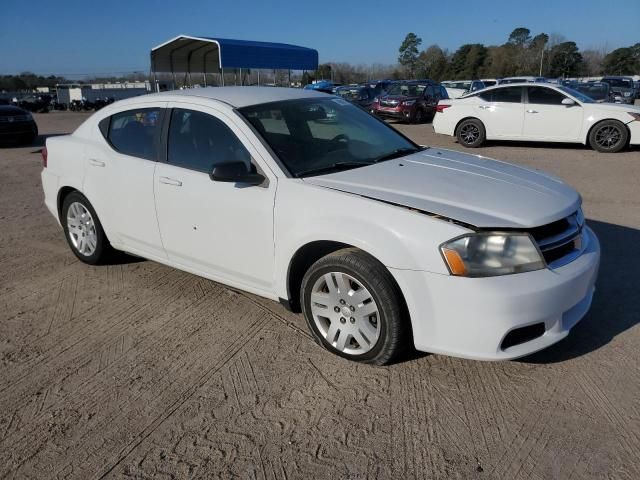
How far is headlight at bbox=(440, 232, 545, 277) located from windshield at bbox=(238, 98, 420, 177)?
115 cm

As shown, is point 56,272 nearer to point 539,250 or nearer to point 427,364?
point 427,364

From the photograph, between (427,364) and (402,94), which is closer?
(427,364)

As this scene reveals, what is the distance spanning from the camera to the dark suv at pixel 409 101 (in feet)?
65.2

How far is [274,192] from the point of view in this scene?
3.40 meters

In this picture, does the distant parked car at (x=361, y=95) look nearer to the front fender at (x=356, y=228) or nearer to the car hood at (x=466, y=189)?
the car hood at (x=466, y=189)

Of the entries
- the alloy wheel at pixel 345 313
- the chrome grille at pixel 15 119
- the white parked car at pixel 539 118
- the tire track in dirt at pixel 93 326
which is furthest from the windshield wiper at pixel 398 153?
the chrome grille at pixel 15 119

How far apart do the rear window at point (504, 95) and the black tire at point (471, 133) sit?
2.00 feet

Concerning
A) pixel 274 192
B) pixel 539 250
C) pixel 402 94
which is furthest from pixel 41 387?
pixel 402 94

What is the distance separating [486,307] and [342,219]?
93 cm

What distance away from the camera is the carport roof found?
74.3ft

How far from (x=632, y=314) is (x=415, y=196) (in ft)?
6.42

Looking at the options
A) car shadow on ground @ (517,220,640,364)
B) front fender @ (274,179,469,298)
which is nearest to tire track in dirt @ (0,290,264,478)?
front fender @ (274,179,469,298)

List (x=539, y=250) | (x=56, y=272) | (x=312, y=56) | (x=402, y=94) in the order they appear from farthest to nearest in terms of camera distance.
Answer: (x=312, y=56), (x=402, y=94), (x=56, y=272), (x=539, y=250)

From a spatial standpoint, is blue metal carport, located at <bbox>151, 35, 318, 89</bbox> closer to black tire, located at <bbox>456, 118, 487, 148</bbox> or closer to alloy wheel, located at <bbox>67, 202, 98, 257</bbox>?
black tire, located at <bbox>456, 118, 487, 148</bbox>
